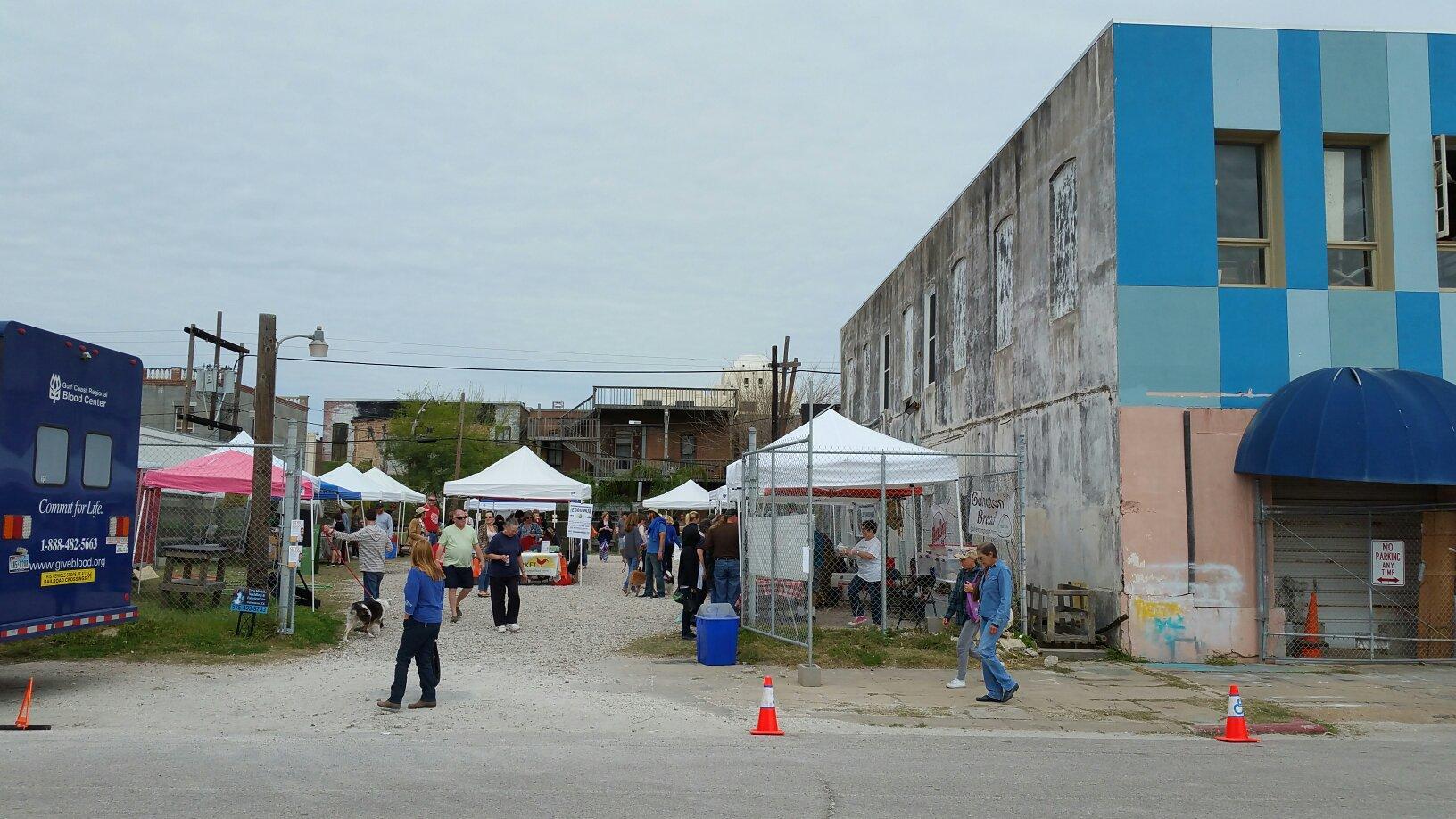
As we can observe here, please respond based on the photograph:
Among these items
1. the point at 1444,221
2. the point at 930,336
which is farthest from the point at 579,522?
the point at 1444,221

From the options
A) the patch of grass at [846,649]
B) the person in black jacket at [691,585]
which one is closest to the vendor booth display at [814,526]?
the patch of grass at [846,649]

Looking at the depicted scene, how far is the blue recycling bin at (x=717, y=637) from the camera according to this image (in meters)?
13.3

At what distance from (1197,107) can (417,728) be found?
483 inches

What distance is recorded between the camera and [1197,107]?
14883 millimetres

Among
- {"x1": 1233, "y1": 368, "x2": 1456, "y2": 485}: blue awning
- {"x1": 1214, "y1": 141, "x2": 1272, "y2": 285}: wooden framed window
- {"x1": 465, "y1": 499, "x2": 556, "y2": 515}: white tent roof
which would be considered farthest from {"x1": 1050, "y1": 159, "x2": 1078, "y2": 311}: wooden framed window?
{"x1": 465, "y1": 499, "x2": 556, "y2": 515}: white tent roof

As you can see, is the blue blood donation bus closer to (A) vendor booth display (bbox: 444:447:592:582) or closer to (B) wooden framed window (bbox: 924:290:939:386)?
(A) vendor booth display (bbox: 444:447:592:582)

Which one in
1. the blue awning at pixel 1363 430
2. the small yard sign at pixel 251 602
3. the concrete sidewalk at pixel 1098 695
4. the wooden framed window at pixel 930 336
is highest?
the wooden framed window at pixel 930 336

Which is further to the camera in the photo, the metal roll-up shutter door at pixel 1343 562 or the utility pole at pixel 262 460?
the utility pole at pixel 262 460

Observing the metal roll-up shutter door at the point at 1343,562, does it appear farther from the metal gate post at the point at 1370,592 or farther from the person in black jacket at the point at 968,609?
the person in black jacket at the point at 968,609

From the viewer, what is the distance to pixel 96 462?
37.9ft

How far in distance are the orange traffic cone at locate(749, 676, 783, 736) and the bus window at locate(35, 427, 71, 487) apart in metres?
7.09

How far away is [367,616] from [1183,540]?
10732 millimetres

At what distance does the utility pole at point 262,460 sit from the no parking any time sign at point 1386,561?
14574mm

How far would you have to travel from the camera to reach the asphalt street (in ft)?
→ 22.0
